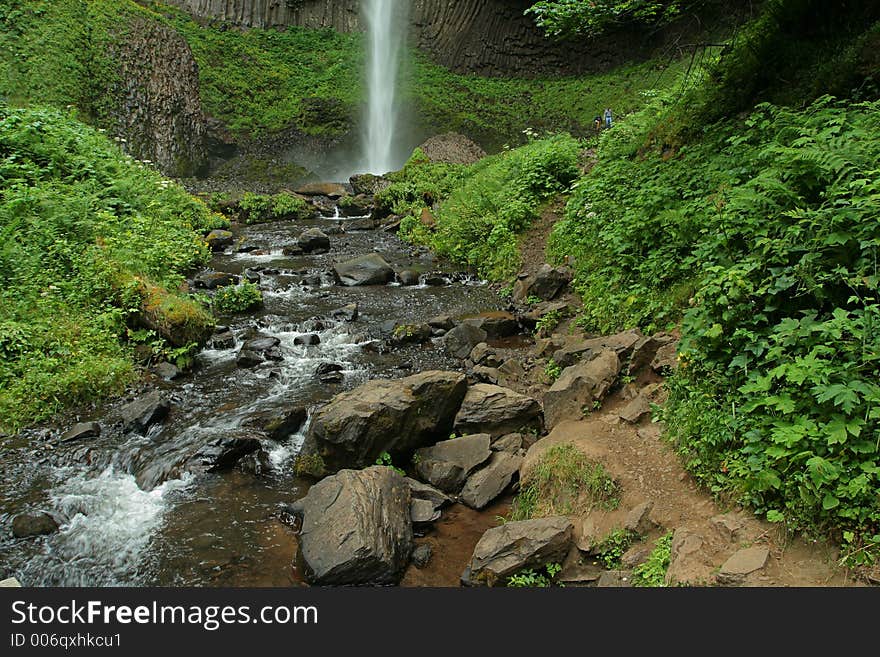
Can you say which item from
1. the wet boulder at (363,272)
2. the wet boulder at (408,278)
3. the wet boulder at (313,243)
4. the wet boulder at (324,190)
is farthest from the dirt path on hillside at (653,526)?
the wet boulder at (324,190)

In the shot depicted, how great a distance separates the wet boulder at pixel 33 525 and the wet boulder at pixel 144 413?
1647mm

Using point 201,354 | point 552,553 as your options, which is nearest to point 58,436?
point 201,354

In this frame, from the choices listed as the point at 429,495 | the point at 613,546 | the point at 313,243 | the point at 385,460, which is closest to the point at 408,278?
the point at 313,243

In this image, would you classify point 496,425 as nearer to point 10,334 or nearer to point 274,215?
point 10,334

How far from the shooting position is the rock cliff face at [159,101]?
24.2 m

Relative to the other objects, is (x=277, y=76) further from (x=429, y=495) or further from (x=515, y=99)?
(x=429, y=495)

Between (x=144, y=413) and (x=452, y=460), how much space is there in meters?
3.84

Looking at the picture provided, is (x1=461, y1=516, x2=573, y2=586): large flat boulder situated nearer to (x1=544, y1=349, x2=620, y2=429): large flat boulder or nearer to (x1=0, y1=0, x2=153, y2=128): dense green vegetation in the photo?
(x1=544, y1=349, x2=620, y2=429): large flat boulder

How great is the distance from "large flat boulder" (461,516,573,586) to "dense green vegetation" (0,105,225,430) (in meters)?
5.70

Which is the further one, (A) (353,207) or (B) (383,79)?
(B) (383,79)

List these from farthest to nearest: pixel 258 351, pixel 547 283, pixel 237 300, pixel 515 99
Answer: pixel 515 99
pixel 237 300
pixel 547 283
pixel 258 351

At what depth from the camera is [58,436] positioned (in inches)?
270

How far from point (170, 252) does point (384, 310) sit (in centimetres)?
427

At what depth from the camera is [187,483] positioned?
612 centimetres
